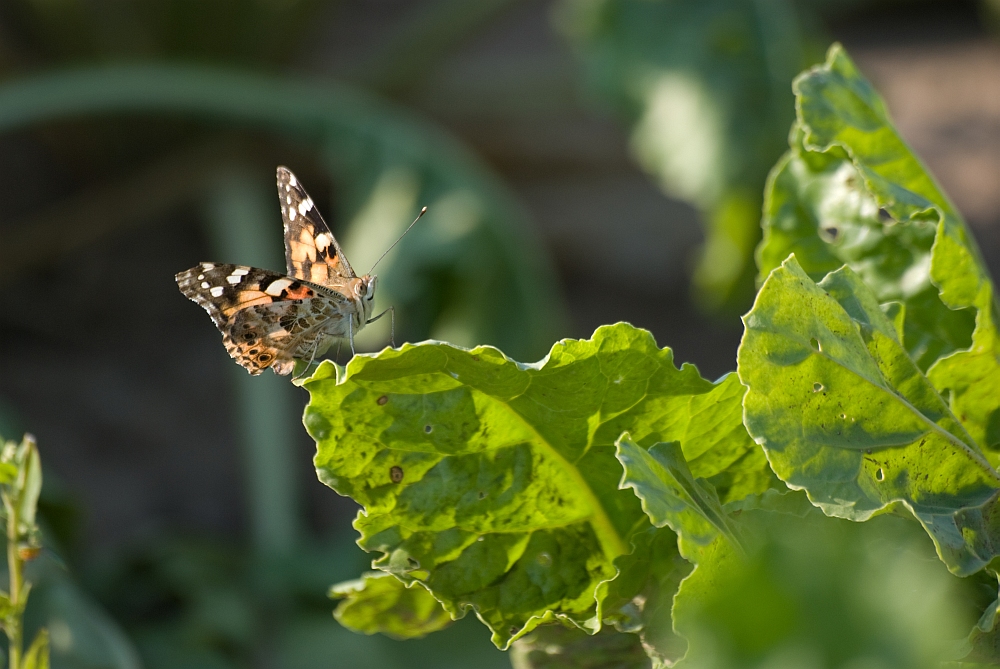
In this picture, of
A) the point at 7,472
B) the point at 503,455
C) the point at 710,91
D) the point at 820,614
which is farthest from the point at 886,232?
the point at 710,91

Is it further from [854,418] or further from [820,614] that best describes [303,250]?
[820,614]

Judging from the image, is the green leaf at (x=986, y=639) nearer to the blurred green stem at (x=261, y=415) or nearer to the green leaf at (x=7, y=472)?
the green leaf at (x=7, y=472)

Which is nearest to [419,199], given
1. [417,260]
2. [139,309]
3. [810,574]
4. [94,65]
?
[417,260]

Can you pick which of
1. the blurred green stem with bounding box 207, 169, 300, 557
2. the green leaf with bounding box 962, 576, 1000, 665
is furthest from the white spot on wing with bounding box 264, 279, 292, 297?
the blurred green stem with bounding box 207, 169, 300, 557

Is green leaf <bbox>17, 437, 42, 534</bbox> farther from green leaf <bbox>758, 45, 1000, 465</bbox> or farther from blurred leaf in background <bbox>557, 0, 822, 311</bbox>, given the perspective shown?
blurred leaf in background <bbox>557, 0, 822, 311</bbox>

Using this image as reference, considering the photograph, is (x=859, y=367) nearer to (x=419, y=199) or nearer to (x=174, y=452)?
(x=419, y=199)

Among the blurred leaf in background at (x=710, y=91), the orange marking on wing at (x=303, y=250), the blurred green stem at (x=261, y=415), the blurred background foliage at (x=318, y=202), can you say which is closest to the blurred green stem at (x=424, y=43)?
the blurred background foliage at (x=318, y=202)
